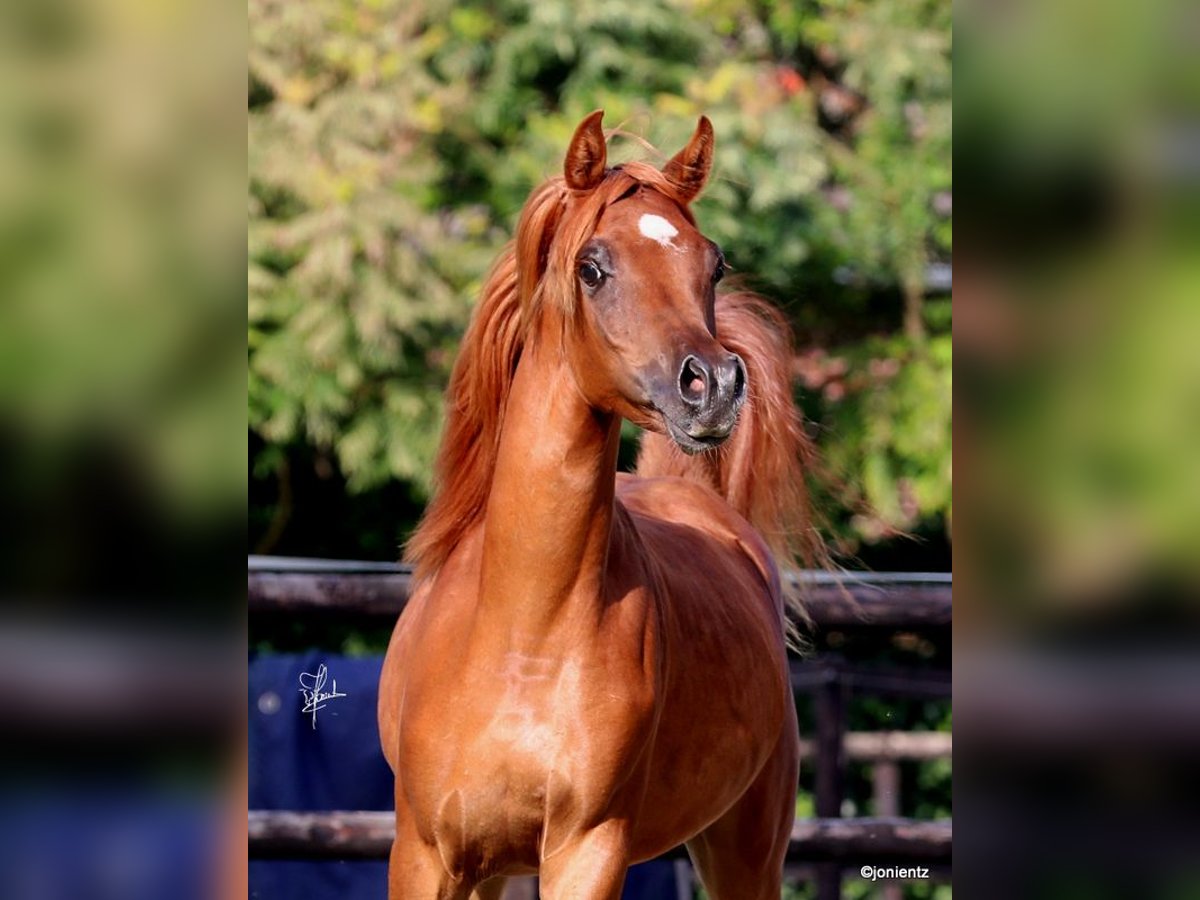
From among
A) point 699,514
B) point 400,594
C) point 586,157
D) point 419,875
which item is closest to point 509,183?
point 400,594

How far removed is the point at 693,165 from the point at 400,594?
7.11ft

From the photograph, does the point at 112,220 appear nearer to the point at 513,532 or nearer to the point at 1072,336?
the point at 1072,336

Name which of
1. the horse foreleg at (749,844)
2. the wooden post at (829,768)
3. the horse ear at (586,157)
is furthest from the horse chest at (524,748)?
the wooden post at (829,768)

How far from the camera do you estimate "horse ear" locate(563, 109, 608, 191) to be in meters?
2.41

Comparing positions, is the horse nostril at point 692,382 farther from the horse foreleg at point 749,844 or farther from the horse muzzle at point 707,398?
the horse foreleg at point 749,844

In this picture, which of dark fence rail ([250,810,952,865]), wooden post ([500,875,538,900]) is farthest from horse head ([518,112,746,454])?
wooden post ([500,875,538,900])

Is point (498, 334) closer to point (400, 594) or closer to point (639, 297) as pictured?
point (639, 297)

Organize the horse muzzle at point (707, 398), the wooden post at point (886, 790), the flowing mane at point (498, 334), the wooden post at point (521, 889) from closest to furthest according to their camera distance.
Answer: the horse muzzle at point (707, 398), the flowing mane at point (498, 334), the wooden post at point (521, 889), the wooden post at point (886, 790)

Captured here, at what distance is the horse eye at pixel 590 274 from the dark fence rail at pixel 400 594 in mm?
1983

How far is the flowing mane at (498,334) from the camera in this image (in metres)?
2.45

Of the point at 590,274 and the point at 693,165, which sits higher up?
the point at 693,165

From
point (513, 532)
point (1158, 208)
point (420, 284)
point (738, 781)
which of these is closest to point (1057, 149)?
point (1158, 208)

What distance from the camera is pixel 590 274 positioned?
2.37 m

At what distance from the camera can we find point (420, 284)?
553 cm
